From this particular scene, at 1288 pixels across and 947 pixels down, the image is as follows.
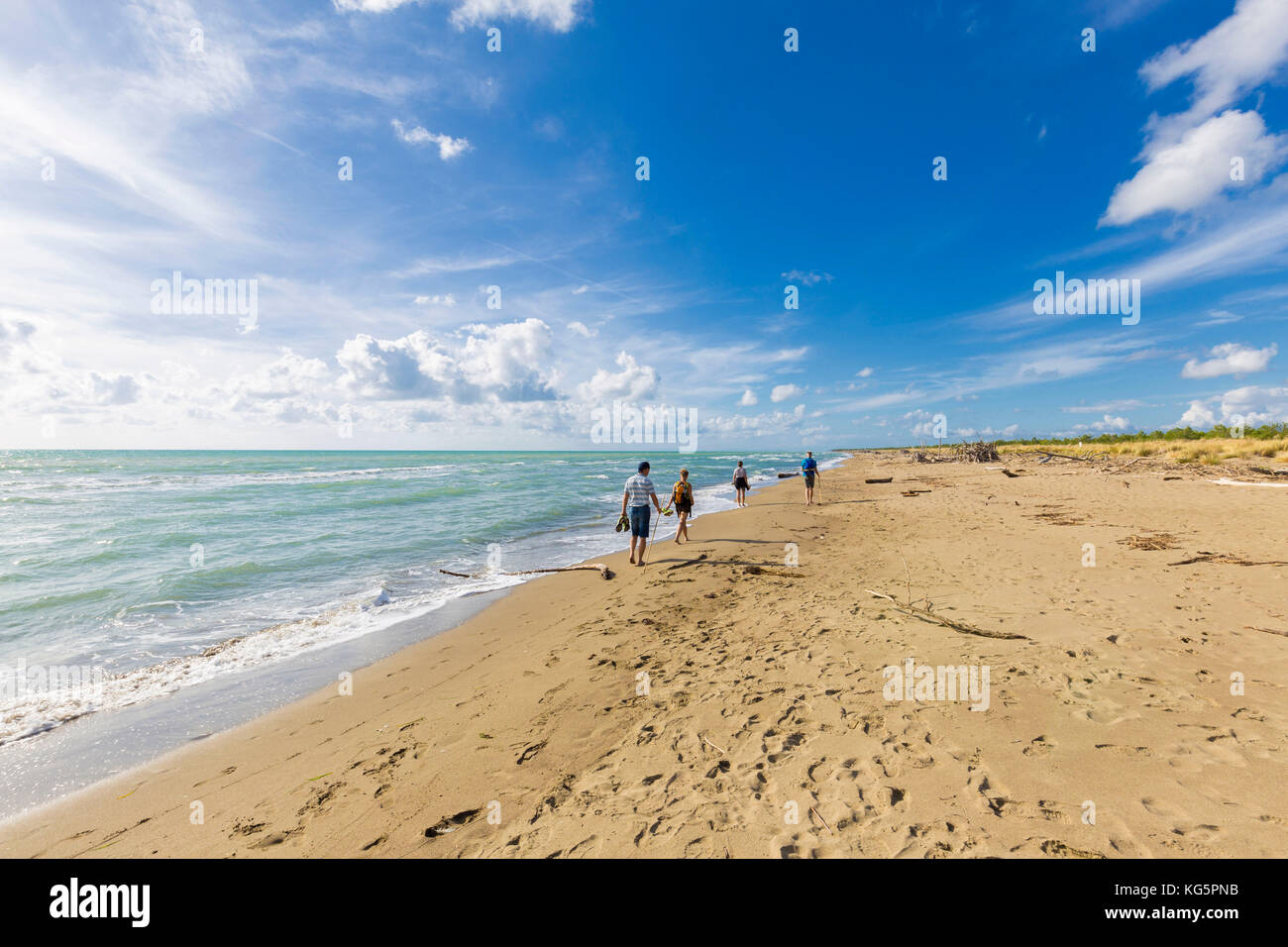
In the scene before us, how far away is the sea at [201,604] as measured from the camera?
5812 millimetres

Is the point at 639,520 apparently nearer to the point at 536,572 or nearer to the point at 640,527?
the point at 640,527

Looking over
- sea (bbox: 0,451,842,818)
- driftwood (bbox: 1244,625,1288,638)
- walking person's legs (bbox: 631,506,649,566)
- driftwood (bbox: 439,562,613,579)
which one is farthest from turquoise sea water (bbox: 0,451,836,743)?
driftwood (bbox: 1244,625,1288,638)

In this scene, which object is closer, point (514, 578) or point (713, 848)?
point (713, 848)

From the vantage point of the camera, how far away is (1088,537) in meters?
11.6

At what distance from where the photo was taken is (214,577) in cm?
1186

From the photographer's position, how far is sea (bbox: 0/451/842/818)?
19.1ft

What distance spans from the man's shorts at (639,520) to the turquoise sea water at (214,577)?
3.10 metres

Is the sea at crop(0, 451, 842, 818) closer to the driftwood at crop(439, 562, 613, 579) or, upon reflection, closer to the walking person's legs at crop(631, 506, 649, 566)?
the driftwood at crop(439, 562, 613, 579)

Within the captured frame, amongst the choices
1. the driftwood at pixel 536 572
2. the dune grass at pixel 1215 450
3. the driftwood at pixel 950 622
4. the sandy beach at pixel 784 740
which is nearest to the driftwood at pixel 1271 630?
the sandy beach at pixel 784 740

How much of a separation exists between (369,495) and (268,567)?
56.1ft

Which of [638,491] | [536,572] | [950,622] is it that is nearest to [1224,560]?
[950,622]

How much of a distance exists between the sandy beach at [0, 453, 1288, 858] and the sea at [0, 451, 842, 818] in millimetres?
931
